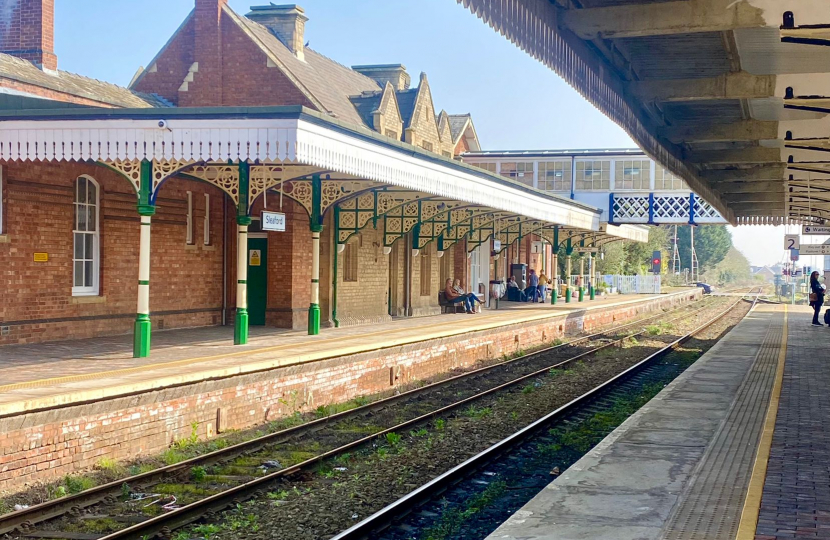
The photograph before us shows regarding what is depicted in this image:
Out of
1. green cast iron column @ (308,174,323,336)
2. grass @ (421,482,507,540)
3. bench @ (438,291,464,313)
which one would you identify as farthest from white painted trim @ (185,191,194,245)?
bench @ (438,291,464,313)

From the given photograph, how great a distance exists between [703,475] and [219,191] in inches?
496

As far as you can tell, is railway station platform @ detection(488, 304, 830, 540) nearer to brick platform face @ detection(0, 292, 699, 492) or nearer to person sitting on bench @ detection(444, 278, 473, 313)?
brick platform face @ detection(0, 292, 699, 492)

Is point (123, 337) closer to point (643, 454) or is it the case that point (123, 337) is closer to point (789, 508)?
point (643, 454)

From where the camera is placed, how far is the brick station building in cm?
1177

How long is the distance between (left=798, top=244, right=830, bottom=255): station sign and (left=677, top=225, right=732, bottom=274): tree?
82.0 m

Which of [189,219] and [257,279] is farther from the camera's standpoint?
[257,279]

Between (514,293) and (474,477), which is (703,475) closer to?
(474,477)

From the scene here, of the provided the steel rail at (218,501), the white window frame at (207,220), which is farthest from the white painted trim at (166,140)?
the white window frame at (207,220)

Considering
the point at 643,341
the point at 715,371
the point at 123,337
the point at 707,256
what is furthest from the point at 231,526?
the point at 707,256

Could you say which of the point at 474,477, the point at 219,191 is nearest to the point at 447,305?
the point at 219,191

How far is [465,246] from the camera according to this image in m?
28.8

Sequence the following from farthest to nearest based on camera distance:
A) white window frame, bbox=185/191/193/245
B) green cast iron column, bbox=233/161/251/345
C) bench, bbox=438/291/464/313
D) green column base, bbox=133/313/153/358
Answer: bench, bbox=438/291/464/313, white window frame, bbox=185/191/193/245, green cast iron column, bbox=233/161/251/345, green column base, bbox=133/313/153/358

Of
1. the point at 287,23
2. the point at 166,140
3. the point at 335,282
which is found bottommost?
the point at 335,282

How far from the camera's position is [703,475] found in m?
7.39
